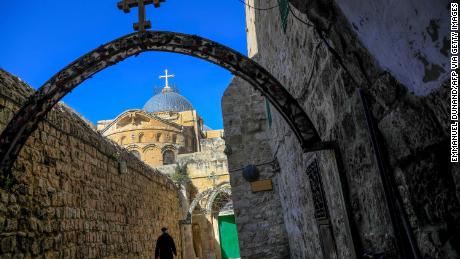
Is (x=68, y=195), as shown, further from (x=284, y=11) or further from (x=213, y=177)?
(x=213, y=177)

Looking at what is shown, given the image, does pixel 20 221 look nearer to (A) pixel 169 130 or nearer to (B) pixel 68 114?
(B) pixel 68 114

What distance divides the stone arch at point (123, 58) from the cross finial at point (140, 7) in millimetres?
137

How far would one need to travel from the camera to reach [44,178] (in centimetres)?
501

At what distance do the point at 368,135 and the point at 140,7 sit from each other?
2702 millimetres

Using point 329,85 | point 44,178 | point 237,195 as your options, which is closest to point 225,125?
point 237,195

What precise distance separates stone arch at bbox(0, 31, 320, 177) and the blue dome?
3909 cm

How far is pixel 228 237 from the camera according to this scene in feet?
72.1

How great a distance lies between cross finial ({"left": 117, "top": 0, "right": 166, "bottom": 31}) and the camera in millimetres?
3551

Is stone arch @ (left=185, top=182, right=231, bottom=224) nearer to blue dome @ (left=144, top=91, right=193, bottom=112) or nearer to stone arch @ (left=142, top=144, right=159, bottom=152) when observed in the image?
stone arch @ (left=142, top=144, right=159, bottom=152)

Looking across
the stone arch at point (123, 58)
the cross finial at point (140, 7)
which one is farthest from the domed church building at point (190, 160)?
the cross finial at point (140, 7)

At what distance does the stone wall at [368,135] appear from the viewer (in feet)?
5.08

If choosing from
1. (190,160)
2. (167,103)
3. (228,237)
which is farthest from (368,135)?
(167,103)

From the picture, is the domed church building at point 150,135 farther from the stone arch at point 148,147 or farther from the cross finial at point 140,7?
the cross finial at point 140,7

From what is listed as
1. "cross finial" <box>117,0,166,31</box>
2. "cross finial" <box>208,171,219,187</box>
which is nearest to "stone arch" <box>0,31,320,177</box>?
"cross finial" <box>117,0,166,31</box>
